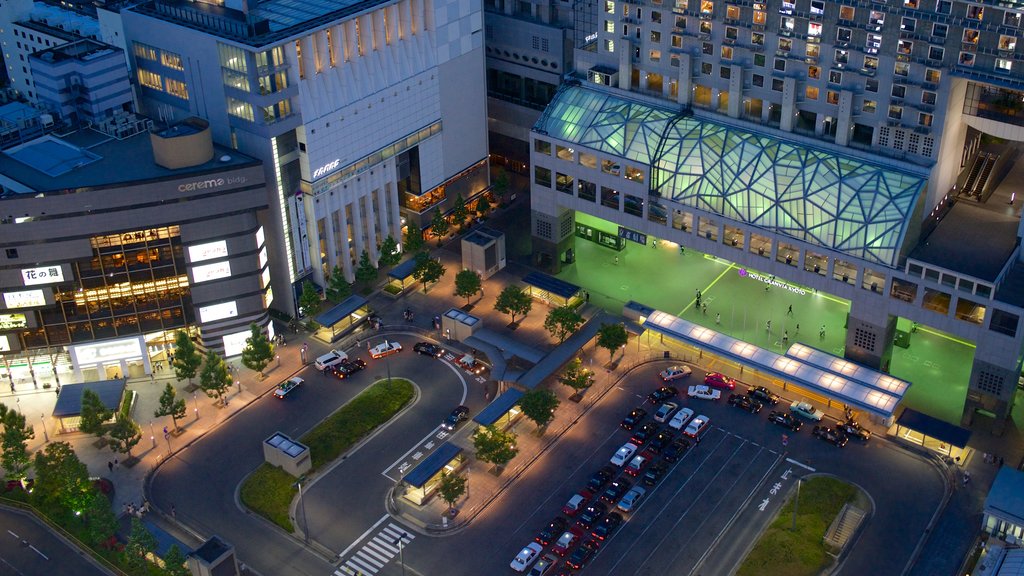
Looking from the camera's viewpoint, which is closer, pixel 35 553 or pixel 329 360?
pixel 35 553

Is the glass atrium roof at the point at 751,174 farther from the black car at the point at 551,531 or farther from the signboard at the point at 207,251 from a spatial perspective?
the signboard at the point at 207,251

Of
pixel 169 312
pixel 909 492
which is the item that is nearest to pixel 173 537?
pixel 169 312

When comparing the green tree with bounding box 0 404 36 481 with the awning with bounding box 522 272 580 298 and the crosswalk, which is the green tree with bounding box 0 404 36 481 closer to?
the crosswalk

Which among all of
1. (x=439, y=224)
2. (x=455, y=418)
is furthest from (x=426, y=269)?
(x=455, y=418)

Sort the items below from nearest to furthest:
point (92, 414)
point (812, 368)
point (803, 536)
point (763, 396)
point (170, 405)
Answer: point (803, 536)
point (92, 414)
point (170, 405)
point (812, 368)
point (763, 396)

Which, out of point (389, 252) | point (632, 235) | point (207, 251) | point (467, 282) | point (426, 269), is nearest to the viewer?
point (207, 251)

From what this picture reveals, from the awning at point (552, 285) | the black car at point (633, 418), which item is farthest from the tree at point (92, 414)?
the black car at point (633, 418)

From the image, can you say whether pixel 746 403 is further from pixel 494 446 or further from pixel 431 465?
pixel 431 465

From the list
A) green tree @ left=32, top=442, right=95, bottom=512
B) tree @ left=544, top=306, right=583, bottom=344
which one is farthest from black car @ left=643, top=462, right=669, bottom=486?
green tree @ left=32, top=442, right=95, bottom=512
